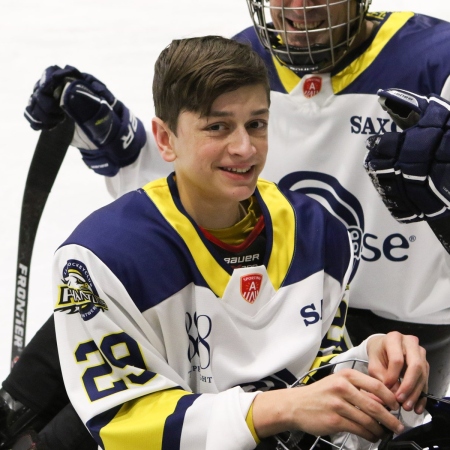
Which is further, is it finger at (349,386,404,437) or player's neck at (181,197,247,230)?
player's neck at (181,197,247,230)

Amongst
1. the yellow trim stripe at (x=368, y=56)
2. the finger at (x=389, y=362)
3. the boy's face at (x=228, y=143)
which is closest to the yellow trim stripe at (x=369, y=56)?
the yellow trim stripe at (x=368, y=56)

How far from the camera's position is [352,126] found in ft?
6.07

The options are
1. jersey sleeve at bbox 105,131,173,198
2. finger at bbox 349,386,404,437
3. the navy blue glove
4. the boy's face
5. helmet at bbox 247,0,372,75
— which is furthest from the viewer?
jersey sleeve at bbox 105,131,173,198

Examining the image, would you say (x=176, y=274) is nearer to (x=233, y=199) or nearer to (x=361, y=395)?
(x=233, y=199)

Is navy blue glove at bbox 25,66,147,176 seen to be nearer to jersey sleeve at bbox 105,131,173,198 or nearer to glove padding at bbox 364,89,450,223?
jersey sleeve at bbox 105,131,173,198

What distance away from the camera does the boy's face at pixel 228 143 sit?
1.42 metres

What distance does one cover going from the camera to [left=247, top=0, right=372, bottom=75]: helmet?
170 cm

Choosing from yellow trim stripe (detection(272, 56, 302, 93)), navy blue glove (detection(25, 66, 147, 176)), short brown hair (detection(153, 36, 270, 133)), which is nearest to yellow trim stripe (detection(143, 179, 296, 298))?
short brown hair (detection(153, 36, 270, 133))

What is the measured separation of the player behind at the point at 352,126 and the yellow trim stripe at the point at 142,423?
35cm

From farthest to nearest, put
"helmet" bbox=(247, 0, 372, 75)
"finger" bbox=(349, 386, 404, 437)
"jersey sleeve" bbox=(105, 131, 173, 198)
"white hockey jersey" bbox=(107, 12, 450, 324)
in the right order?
"jersey sleeve" bbox=(105, 131, 173, 198) < "white hockey jersey" bbox=(107, 12, 450, 324) < "helmet" bbox=(247, 0, 372, 75) < "finger" bbox=(349, 386, 404, 437)

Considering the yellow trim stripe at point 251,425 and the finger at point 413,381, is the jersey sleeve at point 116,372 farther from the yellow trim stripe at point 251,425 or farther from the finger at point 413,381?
the finger at point 413,381

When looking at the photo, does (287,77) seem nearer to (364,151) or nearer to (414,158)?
(364,151)

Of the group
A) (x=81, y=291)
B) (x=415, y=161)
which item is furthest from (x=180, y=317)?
(x=415, y=161)

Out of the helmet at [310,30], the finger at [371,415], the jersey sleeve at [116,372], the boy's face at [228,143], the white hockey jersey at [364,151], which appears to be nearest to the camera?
the finger at [371,415]
